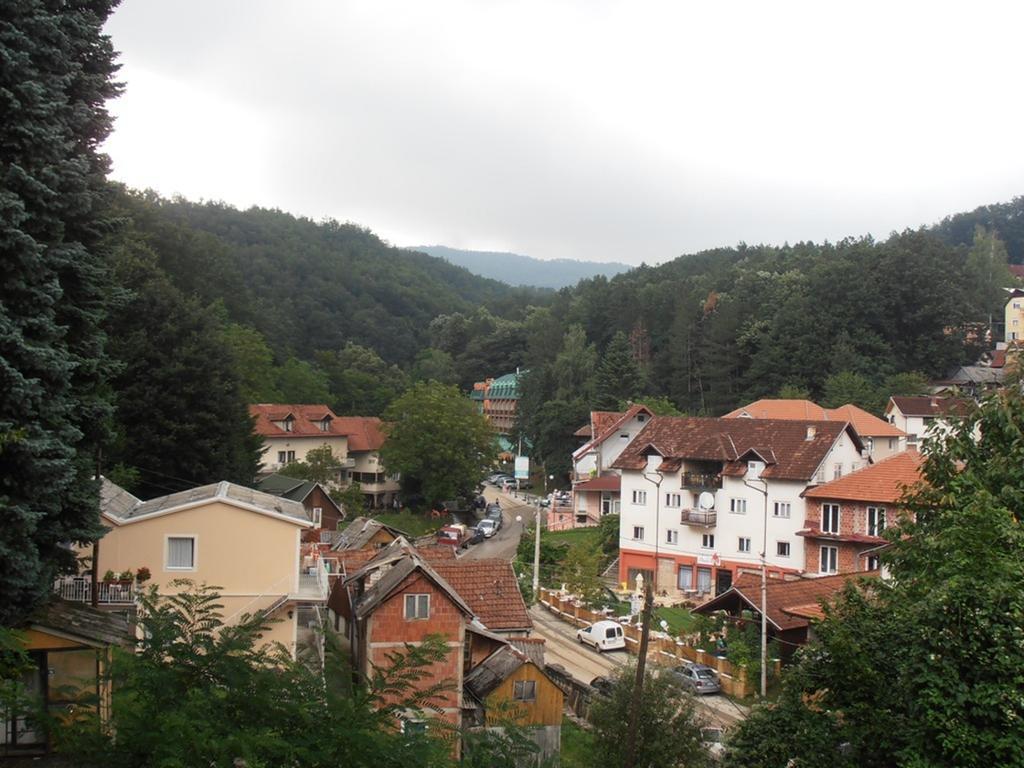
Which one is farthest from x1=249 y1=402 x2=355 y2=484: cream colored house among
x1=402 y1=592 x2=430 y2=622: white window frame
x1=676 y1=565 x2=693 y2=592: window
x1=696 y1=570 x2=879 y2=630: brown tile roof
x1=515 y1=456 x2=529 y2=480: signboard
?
x1=402 y1=592 x2=430 y2=622: white window frame

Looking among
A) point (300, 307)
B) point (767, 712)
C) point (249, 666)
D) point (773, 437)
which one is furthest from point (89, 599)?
point (300, 307)

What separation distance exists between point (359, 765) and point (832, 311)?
63.4m

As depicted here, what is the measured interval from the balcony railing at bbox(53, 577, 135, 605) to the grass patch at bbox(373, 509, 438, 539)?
27.7 m

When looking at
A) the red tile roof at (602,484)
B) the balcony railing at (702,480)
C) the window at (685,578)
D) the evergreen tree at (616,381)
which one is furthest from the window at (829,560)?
the evergreen tree at (616,381)

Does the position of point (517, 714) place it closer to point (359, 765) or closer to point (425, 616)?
point (359, 765)

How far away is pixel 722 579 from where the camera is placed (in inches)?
1373

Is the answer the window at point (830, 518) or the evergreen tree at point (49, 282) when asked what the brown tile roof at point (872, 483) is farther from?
the evergreen tree at point (49, 282)

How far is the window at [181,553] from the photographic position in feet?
60.7

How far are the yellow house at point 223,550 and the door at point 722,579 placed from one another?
20281mm

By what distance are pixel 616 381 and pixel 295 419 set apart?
2439cm

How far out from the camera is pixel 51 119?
11.2 metres

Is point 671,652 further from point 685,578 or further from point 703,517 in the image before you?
point 685,578

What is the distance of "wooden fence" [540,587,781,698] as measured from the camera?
2302cm

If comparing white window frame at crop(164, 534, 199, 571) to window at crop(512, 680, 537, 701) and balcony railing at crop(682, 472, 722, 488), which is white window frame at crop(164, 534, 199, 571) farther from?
balcony railing at crop(682, 472, 722, 488)
